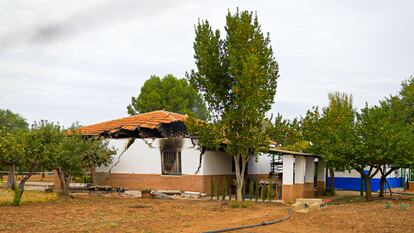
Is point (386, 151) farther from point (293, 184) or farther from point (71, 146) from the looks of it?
point (71, 146)

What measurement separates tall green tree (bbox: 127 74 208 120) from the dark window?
2432 centimetres

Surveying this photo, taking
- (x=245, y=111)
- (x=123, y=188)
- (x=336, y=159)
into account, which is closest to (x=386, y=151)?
(x=336, y=159)

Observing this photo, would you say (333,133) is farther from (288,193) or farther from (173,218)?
(173,218)

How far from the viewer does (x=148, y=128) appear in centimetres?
2653

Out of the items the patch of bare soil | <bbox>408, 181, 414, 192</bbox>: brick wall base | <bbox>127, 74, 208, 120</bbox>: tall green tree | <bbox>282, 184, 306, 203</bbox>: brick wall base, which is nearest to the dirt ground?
the patch of bare soil

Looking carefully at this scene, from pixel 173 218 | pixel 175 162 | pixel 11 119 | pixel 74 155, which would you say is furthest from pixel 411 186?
pixel 11 119

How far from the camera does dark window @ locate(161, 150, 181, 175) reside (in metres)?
25.5

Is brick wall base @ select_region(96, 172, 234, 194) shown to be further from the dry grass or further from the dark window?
the dry grass

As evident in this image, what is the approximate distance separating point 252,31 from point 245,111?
11.1 feet

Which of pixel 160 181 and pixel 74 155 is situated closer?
pixel 74 155

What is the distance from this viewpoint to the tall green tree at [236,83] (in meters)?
20.1

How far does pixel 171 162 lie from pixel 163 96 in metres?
27.1

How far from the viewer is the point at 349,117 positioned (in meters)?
23.7

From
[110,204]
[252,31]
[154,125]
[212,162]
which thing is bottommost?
[110,204]
